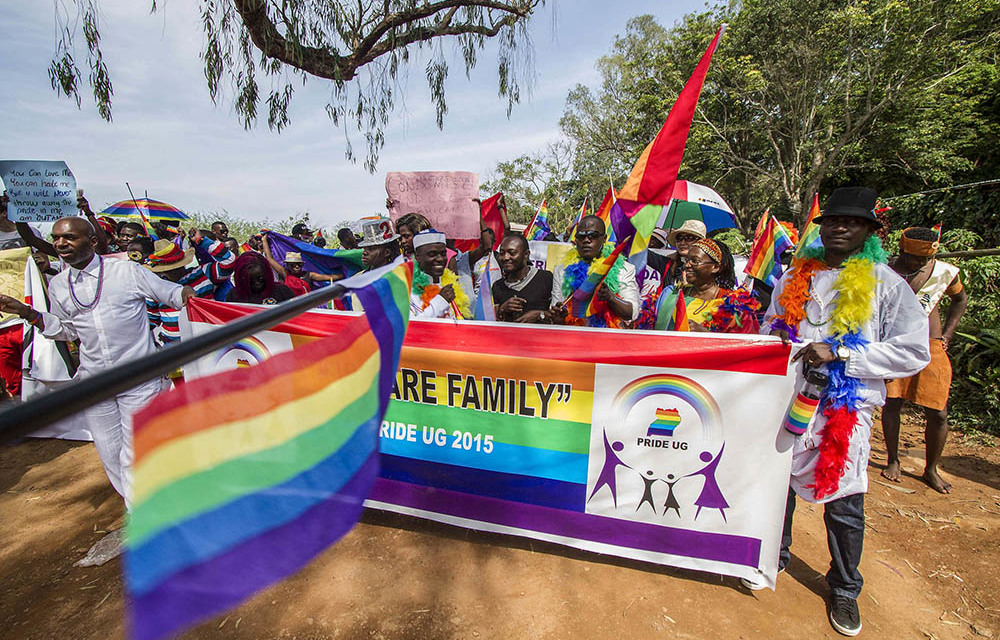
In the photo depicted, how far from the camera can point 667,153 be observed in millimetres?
3174

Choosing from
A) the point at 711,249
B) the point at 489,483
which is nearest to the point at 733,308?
the point at 711,249

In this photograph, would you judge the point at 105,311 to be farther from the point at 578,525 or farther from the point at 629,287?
the point at 629,287

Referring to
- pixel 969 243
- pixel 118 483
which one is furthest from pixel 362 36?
pixel 969 243

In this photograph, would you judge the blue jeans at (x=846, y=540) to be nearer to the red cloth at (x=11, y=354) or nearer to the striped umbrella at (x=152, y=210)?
the red cloth at (x=11, y=354)

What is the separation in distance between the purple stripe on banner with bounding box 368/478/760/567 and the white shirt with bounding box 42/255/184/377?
6.43 feet

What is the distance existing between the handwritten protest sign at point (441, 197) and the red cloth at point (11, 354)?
448cm

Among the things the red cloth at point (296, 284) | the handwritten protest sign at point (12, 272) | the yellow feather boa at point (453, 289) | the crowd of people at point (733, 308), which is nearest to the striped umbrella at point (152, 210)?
the handwritten protest sign at point (12, 272)

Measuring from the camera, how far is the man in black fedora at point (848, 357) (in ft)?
7.64

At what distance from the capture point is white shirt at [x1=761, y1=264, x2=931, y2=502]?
230 cm

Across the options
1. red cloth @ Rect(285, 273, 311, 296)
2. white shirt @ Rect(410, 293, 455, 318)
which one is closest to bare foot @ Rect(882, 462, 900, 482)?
white shirt @ Rect(410, 293, 455, 318)

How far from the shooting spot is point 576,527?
2891 millimetres

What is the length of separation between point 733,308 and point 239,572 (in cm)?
304

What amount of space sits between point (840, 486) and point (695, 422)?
2.48 feet

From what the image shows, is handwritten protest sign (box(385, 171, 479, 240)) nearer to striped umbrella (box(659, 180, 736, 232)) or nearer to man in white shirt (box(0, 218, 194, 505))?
man in white shirt (box(0, 218, 194, 505))
